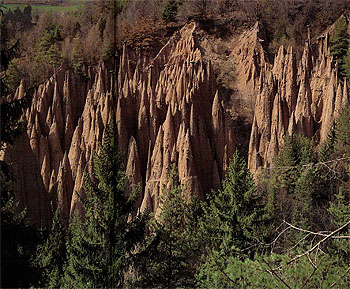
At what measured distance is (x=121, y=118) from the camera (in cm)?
1909

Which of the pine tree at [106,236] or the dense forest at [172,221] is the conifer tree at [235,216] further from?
the pine tree at [106,236]

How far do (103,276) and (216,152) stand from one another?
1331 cm

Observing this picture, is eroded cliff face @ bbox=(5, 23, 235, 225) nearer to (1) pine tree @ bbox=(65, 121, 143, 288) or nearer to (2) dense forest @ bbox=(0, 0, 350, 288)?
(2) dense forest @ bbox=(0, 0, 350, 288)

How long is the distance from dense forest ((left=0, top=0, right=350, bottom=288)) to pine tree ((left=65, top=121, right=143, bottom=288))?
0.9 inches

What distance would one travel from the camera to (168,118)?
18734 millimetres

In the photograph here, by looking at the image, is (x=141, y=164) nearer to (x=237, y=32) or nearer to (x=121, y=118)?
(x=121, y=118)

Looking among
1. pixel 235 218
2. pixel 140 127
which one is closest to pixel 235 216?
pixel 235 218

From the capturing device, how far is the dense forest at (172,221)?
472 centimetres

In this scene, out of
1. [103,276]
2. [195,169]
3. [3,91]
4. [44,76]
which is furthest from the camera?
[44,76]

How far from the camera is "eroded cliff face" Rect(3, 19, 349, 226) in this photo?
17.7 m

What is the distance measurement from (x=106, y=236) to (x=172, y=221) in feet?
7.37

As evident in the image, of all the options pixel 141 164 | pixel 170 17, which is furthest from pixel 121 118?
pixel 170 17

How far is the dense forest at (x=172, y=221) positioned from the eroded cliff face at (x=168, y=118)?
1785 mm

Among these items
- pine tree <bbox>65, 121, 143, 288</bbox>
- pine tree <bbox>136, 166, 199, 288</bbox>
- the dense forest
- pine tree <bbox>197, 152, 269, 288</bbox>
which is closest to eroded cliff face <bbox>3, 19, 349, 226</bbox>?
the dense forest
